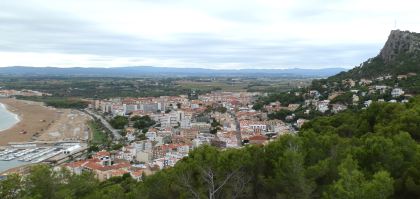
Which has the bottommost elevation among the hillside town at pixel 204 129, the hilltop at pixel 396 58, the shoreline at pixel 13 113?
the shoreline at pixel 13 113

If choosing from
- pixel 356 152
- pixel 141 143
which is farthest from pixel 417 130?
pixel 141 143

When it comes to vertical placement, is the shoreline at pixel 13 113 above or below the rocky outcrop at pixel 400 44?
below

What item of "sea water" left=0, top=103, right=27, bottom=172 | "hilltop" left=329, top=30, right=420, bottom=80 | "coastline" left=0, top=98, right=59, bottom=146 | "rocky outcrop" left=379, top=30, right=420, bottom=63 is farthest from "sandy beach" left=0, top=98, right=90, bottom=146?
"rocky outcrop" left=379, top=30, right=420, bottom=63

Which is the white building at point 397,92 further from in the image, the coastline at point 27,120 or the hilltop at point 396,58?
the coastline at point 27,120

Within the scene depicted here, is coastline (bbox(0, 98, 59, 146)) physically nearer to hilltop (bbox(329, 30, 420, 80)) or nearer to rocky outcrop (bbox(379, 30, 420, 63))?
hilltop (bbox(329, 30, 420, 80))

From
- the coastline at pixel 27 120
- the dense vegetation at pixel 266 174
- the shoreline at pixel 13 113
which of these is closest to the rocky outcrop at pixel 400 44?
the coastline at pixel 27 120

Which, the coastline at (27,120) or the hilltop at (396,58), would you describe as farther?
the coastline at (27,120)
